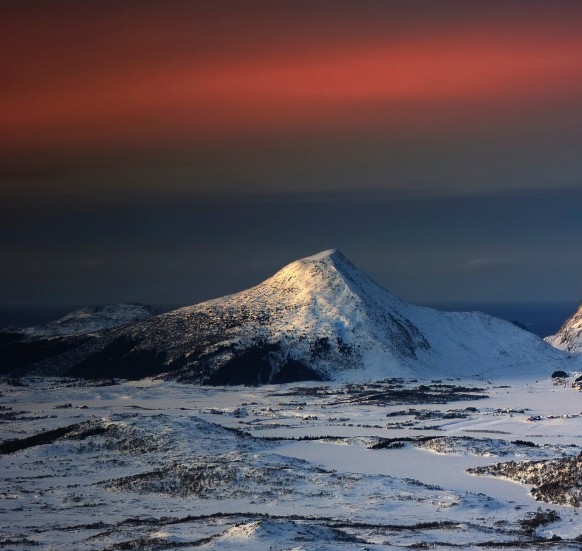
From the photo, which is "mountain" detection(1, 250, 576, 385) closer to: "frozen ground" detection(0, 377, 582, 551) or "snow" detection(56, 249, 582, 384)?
"snow" detection(56, 249, 582, 384)

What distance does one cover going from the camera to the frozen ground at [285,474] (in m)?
59.4

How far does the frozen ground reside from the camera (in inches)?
2339

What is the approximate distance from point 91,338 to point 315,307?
1614 inches

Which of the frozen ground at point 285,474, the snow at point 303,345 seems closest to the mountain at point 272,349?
the snow at point 303,345

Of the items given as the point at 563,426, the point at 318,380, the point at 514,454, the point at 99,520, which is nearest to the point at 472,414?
the point at 563,426

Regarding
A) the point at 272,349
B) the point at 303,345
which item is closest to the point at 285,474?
the point at 272,349

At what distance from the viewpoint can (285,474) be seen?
79.3 meters

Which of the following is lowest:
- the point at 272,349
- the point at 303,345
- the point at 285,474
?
the point at 285,474

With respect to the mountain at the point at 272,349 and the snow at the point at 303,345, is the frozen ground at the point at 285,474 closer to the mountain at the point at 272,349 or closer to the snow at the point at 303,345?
the mountain at the point at 272,349

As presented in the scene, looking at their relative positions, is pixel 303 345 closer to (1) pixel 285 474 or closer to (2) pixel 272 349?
(2) pixel 272 349

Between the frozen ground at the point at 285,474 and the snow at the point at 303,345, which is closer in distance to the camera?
the frozen ground at the point at 285,474

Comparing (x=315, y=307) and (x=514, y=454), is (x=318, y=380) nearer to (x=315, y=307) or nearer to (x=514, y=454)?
(x=315, y=307)

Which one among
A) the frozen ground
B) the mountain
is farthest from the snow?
the frozen ground

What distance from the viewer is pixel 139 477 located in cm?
8031
